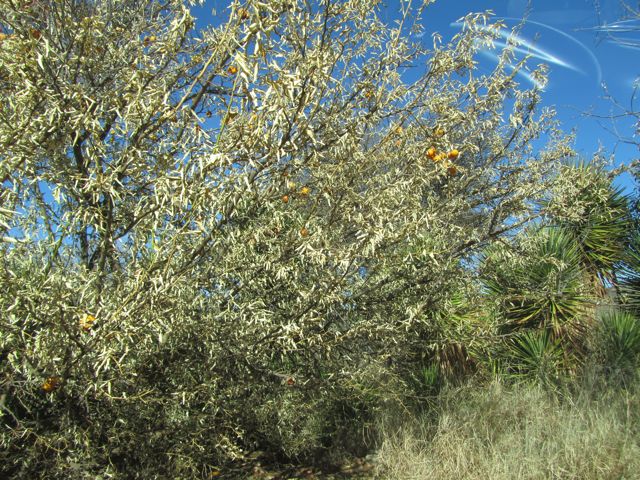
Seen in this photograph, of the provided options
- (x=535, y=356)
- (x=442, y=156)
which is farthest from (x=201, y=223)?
(x=535, y=356)

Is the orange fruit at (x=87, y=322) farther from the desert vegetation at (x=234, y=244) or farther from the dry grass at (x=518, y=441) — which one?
the dry grass at (x=518, y=441)

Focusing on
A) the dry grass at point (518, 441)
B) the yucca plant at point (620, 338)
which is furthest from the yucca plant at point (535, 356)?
the dry grass at point (518, 441)

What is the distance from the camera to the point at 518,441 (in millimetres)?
4051

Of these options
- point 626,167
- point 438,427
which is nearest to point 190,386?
point 438,427

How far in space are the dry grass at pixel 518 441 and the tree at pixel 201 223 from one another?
2.92ft

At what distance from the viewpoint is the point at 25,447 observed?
115 inches

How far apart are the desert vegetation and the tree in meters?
0.02

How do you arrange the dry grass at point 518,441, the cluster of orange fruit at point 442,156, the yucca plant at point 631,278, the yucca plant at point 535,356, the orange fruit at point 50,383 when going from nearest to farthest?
the orange fruit at point 50,383
the cluster of orange fruit at point 442,156
the dry grass at point 518,441
the yucca plant at point 535,356
the yucca plant at point 631,278

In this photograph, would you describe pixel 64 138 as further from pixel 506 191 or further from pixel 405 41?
pixel 506 191

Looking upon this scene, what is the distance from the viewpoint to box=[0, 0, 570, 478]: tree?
2355mm

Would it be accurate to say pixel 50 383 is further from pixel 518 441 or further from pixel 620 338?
pixel 620 338

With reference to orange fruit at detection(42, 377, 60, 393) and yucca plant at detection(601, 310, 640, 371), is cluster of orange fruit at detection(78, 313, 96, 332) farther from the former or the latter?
yucca plant at detection(601, 310, 640, 371)

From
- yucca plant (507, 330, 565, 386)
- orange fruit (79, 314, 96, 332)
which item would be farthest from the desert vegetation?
yucca plant (507, 330, 565, 386)

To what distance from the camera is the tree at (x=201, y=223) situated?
7.73 feet
